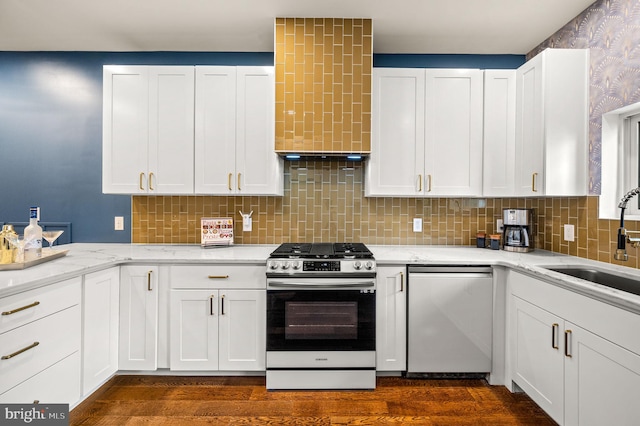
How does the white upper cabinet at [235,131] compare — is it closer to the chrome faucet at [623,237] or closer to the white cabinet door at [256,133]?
the white cabinet door at [256,133]

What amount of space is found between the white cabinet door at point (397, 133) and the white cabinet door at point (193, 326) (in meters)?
1.56

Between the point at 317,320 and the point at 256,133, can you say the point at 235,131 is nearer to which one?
the point at 256,133

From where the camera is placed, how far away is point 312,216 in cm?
Answer: 301

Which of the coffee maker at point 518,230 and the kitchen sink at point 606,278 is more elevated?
the coffee maker at point 518,230

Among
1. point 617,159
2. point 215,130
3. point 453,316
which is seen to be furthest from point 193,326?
point 617,159

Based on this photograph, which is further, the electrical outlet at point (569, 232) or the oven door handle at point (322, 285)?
the electrical outlet at point (569, 232)

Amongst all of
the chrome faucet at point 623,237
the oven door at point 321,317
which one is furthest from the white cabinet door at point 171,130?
the chrome faucet at point 623,237

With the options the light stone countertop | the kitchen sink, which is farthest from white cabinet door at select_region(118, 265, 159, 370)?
the kitchen sink

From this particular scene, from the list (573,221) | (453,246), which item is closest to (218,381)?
(453,246)

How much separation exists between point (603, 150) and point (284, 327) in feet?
8.03

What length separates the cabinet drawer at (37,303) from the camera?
1520 millimetres

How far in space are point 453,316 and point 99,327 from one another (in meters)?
2.40

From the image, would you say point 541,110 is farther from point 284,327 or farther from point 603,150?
point 284,327

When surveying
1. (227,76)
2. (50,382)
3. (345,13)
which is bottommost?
(50,382)
